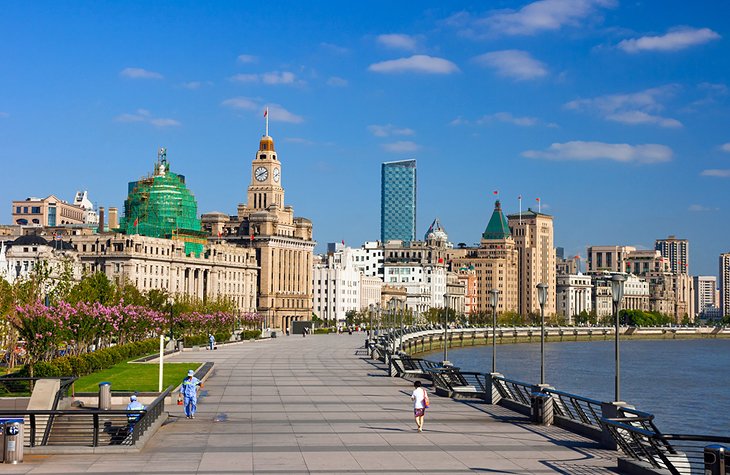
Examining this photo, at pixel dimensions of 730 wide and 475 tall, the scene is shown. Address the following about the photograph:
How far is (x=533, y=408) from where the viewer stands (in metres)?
36.3

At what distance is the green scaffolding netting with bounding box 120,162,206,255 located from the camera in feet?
628

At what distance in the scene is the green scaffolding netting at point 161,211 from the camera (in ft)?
628

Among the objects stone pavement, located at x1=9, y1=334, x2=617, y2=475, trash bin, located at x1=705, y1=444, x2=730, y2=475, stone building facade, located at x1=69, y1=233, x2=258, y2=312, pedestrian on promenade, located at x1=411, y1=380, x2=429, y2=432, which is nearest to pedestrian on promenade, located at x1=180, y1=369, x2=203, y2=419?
stone pavement, located at x1=9, y1=334, x2=617, y2=475

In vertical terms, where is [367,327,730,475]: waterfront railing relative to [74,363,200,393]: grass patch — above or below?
above

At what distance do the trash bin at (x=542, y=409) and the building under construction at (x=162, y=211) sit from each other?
160m

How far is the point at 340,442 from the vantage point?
3139 cm

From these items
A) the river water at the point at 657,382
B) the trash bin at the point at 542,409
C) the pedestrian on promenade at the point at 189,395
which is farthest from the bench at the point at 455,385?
the river water at the point at 657,382

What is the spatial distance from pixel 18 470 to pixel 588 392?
65607 millimetres

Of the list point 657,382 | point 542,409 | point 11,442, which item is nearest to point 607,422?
point 542,409

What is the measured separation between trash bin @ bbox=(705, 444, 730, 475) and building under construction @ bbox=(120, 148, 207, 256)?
175m

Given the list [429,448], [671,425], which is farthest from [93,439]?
[671,425]

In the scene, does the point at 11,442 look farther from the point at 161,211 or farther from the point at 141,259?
the point at 161,211

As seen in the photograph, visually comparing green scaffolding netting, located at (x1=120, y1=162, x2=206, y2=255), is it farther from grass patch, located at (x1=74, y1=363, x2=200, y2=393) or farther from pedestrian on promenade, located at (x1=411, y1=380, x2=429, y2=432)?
pedestrian on promenade, located at (x1=411, y1=380, x2=429, y2=432)

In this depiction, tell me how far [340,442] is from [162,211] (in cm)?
16555
